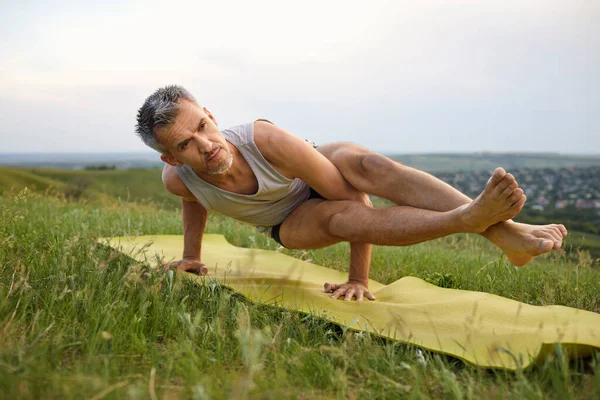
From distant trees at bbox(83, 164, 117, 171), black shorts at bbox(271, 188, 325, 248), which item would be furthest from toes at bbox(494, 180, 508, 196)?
distant trees at bbox(83, 164, 117, 171)

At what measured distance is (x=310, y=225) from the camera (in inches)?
145

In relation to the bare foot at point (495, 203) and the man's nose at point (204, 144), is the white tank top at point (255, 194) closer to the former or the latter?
the man's nose at point (204, 144)

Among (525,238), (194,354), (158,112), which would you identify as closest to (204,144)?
(158,112)

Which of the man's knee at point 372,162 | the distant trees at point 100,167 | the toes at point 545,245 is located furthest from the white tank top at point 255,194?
the distant trees at point 100,167

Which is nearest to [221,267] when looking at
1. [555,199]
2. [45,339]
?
[45,339]

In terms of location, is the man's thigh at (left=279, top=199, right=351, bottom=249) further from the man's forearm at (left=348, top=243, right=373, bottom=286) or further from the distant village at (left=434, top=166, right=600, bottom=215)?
the distant village at (left=434, top=166, right=600, bottom=215)

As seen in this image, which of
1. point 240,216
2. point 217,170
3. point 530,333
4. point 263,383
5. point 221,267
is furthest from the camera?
point 221,267

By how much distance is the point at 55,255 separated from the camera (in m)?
3.44

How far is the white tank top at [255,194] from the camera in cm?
357

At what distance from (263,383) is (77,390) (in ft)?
1.86

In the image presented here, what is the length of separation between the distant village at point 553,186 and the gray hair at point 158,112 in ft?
70.9

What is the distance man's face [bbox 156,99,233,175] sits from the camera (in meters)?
3.32

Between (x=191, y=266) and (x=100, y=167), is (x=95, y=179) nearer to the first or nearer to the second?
(x=100, y=167)

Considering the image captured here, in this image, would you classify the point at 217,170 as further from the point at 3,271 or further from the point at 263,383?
the point at 263,383
